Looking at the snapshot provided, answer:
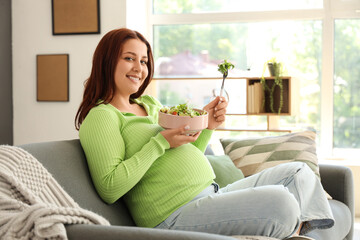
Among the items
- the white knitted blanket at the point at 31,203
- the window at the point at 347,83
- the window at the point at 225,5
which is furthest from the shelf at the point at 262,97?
the white knitted blanket at the point at 31,203

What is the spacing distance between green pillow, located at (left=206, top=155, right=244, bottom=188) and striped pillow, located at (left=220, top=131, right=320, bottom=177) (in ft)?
0.48

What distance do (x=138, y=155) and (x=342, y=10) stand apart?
321 centimetres

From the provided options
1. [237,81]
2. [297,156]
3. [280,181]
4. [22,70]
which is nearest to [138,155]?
[280,181]

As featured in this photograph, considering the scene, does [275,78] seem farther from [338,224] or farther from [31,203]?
[31,203]

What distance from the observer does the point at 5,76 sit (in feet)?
14.1

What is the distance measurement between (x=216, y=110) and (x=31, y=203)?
0.95 meters

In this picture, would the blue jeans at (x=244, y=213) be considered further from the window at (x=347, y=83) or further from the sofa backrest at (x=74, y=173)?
the window at (x=347, y=83)

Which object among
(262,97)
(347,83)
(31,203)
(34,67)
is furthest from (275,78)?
(31,203)

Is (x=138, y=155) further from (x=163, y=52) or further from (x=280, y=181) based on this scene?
(x=163, y=52)

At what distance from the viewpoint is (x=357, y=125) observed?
4.25m

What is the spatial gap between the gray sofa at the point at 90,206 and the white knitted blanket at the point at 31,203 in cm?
5

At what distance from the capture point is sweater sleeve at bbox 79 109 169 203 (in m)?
1.59

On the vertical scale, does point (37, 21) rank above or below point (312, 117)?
above

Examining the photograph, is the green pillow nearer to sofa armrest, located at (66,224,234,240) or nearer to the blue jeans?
the blue jeans
